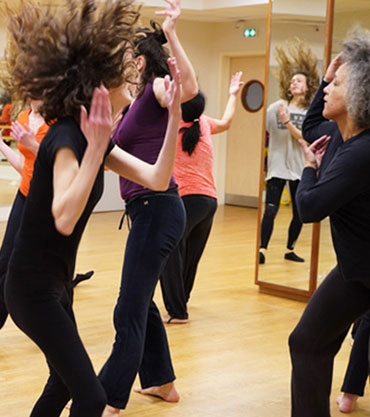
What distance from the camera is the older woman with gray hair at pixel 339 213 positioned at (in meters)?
2.45

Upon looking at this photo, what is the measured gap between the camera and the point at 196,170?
4.61 metres

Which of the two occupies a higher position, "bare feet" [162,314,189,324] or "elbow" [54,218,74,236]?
"elbow" [54,218,74,236]

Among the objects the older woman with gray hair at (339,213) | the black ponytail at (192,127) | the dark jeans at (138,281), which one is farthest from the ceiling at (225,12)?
the older woman with gray hair at (339,213)

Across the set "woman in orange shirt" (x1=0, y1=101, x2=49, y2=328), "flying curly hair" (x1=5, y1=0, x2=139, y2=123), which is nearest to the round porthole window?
"woman in orange shirt" (x1=0, y1=101, x2=49, y2=328)

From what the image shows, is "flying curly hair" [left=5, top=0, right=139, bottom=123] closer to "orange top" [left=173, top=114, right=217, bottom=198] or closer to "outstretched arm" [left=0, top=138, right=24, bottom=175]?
"outstretched arm" [left=0, top=138, right=24, bottom=175]

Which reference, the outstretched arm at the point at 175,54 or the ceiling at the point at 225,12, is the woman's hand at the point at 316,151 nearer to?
the outstretched arm at the point at 175,54

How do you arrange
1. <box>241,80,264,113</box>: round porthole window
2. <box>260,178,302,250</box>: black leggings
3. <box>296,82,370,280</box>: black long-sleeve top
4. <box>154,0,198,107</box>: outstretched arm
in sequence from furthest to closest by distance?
<box>241,80,264,113</box>: round porthole window < <box>260,178,302,250</box>: black leggings < <box>154,0,198,107</box>: outstretched arm < <box>296,82,370,280</box>: black long-sleeve top

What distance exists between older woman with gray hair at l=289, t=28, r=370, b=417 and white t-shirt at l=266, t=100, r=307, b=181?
8.37 ft

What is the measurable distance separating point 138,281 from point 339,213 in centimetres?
85

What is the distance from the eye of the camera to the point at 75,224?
2021 millimetres

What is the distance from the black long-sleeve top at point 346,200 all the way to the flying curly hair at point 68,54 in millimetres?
805

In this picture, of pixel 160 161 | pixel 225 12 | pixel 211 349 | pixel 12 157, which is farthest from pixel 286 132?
pixel 225 12

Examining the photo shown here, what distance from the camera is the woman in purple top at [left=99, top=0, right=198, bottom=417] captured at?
293cm

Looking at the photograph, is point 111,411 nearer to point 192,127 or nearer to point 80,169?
point 80,169
